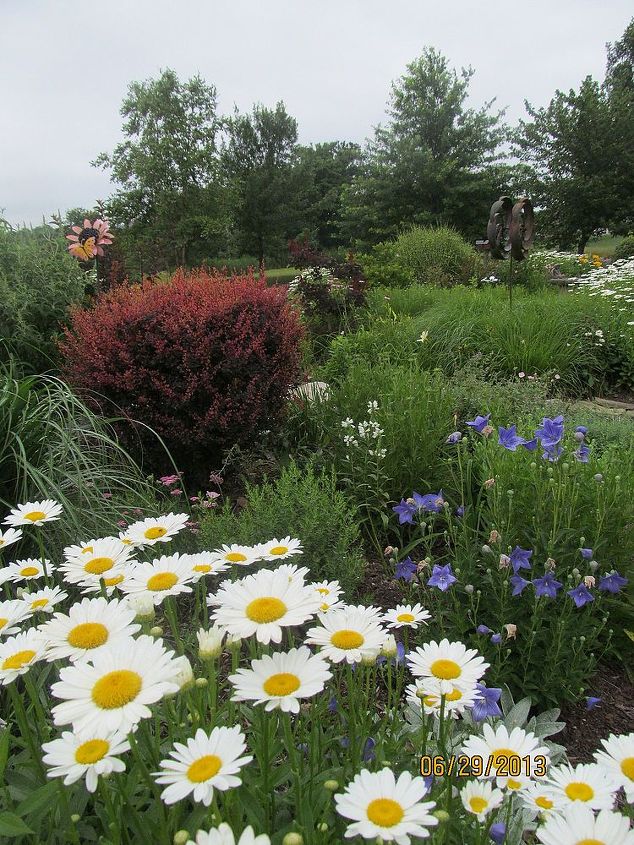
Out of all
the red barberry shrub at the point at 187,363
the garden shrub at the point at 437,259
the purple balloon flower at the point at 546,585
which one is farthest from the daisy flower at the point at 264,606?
the garden shrub at the point at 437,259

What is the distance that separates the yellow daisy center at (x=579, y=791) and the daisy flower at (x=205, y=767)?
1.48 ft

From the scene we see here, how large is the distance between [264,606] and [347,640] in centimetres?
15

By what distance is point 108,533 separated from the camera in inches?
104

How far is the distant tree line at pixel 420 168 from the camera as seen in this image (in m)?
22.1

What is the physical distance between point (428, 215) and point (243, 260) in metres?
14.4

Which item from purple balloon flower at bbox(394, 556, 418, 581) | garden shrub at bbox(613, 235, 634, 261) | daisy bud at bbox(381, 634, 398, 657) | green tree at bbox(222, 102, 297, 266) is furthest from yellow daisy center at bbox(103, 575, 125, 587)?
green tree at bbox(222, 102, 297, 266)

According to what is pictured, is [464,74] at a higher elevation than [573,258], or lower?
higher

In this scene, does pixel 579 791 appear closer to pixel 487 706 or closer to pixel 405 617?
pixel 405 617

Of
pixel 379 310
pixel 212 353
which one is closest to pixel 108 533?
pixel 212 353

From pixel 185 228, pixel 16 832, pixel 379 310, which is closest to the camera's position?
pixel 16 832

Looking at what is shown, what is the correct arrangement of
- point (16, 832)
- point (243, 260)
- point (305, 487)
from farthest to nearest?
point (243, 260) < point (305, 487) < point (16, 832)

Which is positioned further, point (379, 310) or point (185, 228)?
point (185, 228)

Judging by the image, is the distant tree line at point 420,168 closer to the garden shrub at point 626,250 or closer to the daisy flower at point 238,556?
the garden shrub at point 626,250

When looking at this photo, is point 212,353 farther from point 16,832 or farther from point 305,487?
point 16,832
